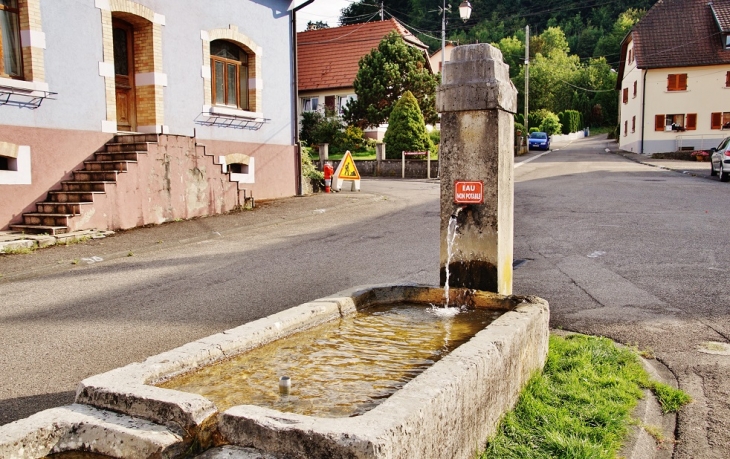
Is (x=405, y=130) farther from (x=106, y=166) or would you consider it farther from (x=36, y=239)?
(x=36, y=239)

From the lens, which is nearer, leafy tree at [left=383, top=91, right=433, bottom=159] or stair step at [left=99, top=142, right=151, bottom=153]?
stair step at [left=99, top=142, right=151, bottom=153]

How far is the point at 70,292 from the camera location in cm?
747

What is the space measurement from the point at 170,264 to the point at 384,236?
13.0 ft

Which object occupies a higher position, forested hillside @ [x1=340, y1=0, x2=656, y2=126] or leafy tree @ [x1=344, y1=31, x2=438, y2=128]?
forested hillside @ [x1=340, y1=0, x2=656, y2=126]

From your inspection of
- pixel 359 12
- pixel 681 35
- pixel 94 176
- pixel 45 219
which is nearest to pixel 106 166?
pixel 94 176

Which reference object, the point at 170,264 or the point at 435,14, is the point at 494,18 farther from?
the point at 170,264

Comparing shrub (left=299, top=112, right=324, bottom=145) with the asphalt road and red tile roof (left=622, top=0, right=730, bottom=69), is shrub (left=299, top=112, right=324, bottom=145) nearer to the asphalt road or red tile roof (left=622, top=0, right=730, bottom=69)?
red tile roof (left=622, top=0, right=730, bottom=69)

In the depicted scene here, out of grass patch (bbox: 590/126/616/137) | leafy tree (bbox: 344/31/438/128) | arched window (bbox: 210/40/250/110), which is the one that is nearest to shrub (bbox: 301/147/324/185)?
arched window (bbox: 210/40/250/110)

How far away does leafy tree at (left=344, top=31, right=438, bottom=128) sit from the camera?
3603 centimetres

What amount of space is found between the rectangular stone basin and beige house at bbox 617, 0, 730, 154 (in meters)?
41.3

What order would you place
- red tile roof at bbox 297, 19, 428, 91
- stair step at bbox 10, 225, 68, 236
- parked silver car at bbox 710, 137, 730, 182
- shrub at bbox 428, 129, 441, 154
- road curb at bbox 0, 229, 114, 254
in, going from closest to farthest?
road curb at bbox 0, 229, 114, 254 < stair step at bbox 10, 225, 68, 236 < parked silver car at bbox 710, 137, 730, 182 < shrub at bbox 428, 129, 441, 154 < red tile roof at bbox 297, 19, 428, 91

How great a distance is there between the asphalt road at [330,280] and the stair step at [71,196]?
96 cm

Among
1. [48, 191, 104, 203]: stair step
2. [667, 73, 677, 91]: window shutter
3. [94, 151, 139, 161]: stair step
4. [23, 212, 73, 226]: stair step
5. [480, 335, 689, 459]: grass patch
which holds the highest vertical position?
[667, 73, 677, 91]: window shutter

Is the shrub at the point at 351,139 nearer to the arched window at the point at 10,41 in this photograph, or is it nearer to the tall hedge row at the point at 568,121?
the arched window at the point at 10,41
